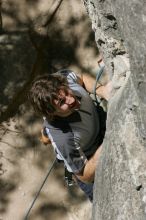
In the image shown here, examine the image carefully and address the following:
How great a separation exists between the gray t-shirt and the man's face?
77 millimetres

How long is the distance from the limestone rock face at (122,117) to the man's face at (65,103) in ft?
0.66

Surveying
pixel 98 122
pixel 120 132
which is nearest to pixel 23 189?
pixel 98 122

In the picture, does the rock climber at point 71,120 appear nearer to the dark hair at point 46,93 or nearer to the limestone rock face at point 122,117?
the dark hair at point 46,93

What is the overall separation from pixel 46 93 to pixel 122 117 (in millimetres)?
449

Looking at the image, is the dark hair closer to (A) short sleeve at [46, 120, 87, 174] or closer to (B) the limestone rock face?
(A) short sleeve at [46, 120, 87, 174]

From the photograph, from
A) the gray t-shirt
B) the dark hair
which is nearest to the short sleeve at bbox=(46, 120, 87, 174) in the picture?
the gray t-shirt

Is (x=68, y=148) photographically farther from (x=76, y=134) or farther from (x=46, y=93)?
(x=46, y=93)

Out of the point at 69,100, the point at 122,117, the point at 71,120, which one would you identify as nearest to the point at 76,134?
the point at 71,120

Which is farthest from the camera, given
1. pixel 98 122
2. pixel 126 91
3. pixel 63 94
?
pixel 98 122

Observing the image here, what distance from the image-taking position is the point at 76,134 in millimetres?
2770

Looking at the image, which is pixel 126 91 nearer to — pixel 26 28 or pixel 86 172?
pixel 86 172

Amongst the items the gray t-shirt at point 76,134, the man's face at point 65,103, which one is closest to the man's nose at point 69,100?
the man's face at point 65,103

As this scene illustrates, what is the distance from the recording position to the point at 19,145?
201 inches

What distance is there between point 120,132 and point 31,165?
2.82 meters
